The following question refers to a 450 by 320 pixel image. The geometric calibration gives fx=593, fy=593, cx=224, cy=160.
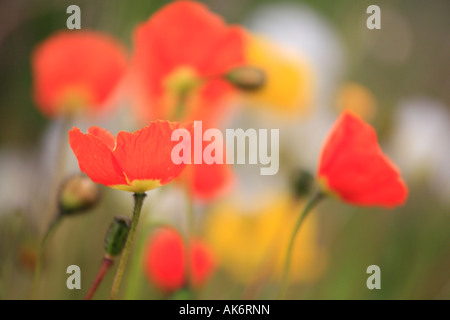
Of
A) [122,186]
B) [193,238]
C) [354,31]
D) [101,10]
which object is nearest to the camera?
[122,186]

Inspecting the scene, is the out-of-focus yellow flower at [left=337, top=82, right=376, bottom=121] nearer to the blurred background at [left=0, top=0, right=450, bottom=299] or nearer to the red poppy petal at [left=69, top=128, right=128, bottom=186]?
the blurred background at [left=0, top=0, right=450, bottom=299]

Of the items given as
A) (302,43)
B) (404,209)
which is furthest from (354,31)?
(404,209)

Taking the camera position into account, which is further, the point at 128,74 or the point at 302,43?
the point at 302,43

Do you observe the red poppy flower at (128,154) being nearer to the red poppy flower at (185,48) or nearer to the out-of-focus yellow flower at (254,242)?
the red poppy flower at (185,48)

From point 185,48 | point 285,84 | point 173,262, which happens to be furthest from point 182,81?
point 285,84

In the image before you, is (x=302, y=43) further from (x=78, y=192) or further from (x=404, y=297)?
(x=78, y=192)

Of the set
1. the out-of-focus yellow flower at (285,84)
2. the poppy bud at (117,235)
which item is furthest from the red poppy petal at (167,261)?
the out-of-focus yellow flower at (285,84)

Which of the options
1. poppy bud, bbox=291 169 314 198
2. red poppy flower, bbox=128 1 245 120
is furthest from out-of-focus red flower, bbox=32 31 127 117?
poppy bud, bbox=291 169 314 198
